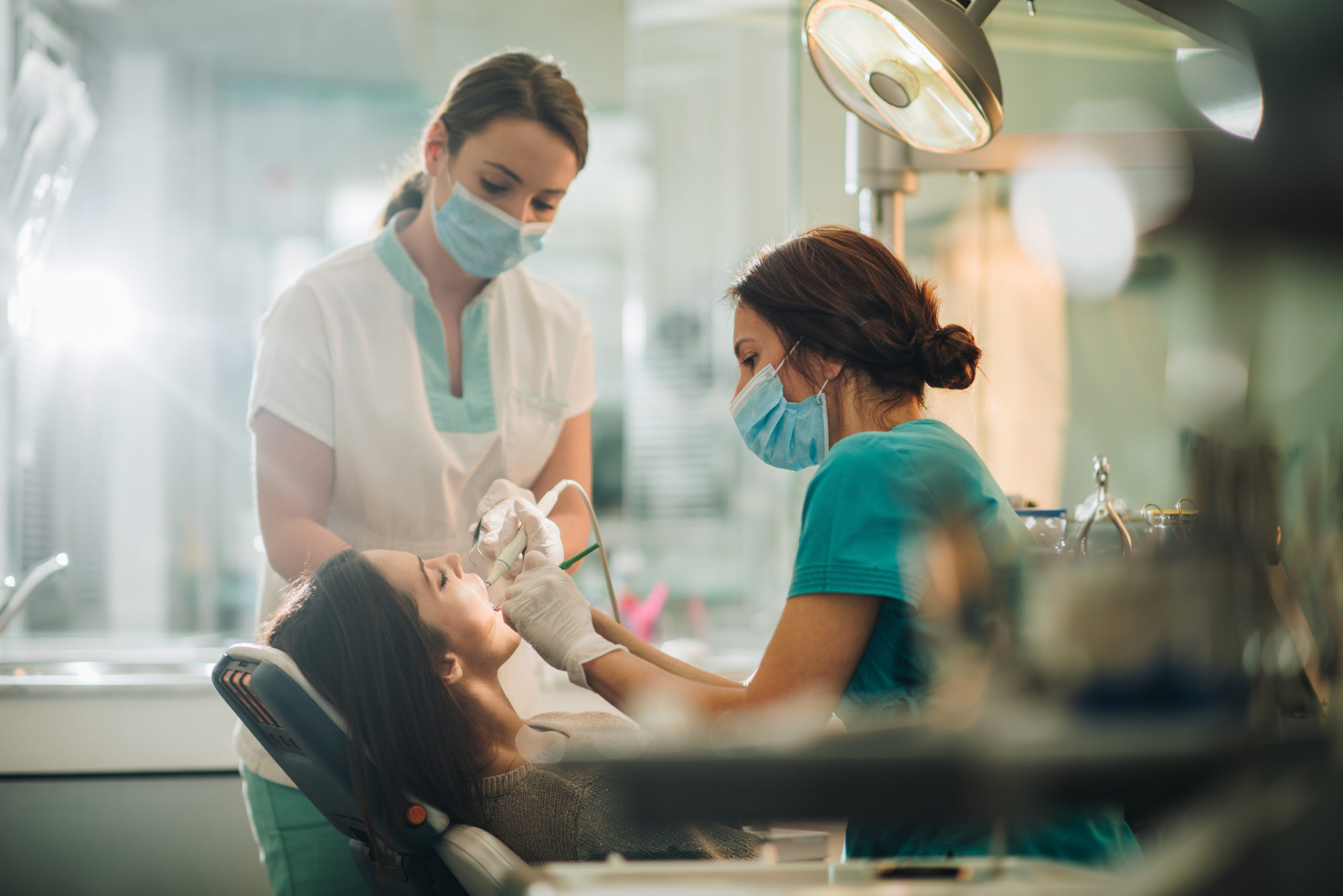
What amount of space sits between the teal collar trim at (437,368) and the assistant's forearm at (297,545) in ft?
0.87

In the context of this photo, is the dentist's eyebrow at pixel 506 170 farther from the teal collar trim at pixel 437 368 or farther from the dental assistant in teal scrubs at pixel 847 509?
the dental assistant in teal scrubs at pixel 847 509

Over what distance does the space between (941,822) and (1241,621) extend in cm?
15

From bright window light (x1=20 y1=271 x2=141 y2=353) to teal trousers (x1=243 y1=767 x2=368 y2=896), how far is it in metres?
1.60

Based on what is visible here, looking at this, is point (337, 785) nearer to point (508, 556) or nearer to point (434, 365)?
point (508, 556)

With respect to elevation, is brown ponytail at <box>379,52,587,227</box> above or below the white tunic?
above

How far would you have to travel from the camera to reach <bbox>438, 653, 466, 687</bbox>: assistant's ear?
1.21 m

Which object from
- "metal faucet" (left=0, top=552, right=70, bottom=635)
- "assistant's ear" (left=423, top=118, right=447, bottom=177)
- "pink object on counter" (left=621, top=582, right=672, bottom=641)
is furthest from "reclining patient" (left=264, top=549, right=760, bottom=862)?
"pink object on counter" (left=621, top=582, right=672, bottom=641)

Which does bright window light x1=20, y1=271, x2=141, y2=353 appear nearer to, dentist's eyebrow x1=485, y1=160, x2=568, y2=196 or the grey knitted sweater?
dentist's eyebrow x1=485, y1=160, x2=568, y2=196

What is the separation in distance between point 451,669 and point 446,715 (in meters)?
0.08

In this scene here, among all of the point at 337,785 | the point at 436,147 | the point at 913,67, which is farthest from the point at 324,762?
the point at 913,67

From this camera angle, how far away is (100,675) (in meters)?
2.15

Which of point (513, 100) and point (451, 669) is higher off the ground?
point (513, 100)

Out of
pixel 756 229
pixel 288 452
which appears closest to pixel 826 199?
pixel 756 229

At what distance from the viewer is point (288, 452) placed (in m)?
1.42
